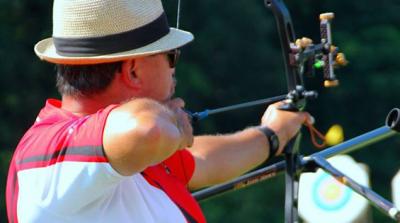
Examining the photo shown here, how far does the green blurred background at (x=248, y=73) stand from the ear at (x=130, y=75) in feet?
11.1

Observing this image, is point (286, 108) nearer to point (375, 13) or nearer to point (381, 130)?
point (381, 130)

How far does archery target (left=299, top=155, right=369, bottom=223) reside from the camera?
3.07m

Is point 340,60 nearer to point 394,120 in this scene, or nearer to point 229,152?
point 394,120

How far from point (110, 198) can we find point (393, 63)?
5.16 m

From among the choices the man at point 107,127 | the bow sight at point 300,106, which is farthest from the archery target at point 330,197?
the man at point 107,127

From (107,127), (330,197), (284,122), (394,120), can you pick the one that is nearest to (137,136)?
(107,127)

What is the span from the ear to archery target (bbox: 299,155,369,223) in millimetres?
1281

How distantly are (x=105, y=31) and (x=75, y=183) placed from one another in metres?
0.30

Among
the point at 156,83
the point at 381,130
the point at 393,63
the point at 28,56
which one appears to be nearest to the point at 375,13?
the point at 393,63

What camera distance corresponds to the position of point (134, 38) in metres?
1.84

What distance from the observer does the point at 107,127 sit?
5.48 feet

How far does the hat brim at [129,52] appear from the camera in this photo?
1818mm

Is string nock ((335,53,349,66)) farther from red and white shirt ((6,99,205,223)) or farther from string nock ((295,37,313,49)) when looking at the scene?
red and white shirt ((6,99,205,223))

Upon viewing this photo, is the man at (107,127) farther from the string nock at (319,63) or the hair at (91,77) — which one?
the string nock at (319,63)
